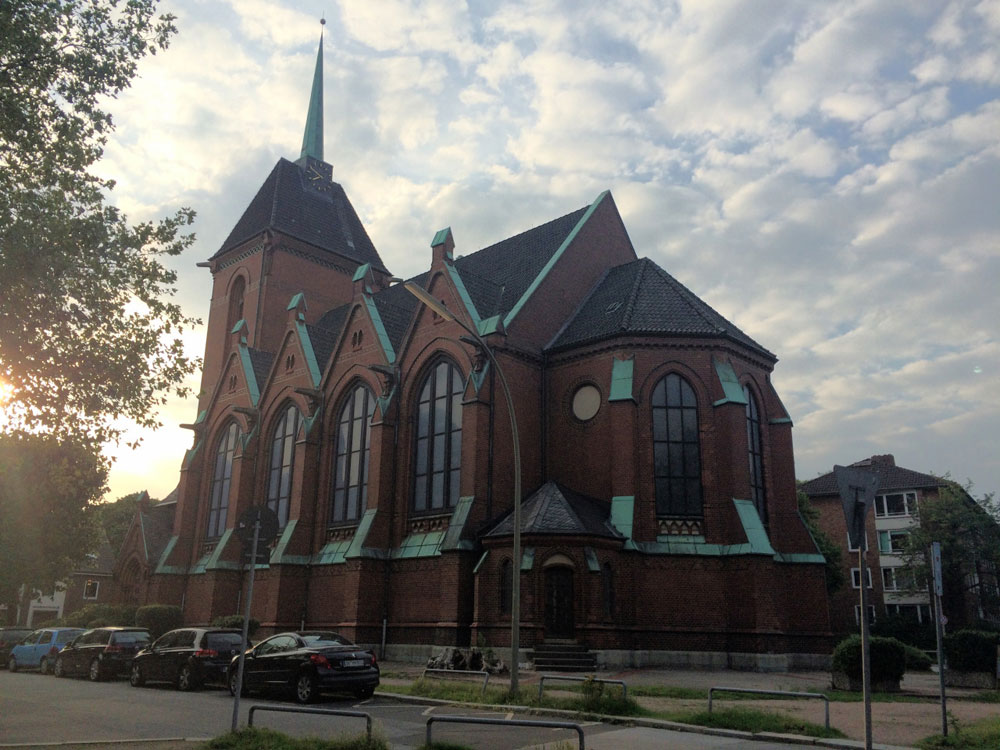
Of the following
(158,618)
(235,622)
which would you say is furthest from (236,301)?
(235,622)

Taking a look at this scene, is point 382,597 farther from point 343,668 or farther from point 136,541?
point 136,541

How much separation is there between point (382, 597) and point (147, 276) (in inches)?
565

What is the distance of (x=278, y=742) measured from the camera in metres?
10.5

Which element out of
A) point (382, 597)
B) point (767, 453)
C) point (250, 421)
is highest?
point (250, 421)

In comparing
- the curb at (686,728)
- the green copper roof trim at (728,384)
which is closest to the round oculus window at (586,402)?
the green copper roof trim at (728,384)

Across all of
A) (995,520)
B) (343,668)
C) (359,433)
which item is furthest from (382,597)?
(995,520)

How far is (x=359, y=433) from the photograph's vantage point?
107 feet

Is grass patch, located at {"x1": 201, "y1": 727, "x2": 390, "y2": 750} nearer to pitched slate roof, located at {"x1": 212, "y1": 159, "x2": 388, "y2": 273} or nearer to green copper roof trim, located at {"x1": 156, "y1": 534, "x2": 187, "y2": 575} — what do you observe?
green copper roof trim, located at {"x1": 156, "y1": 534, "x2": 187, "y2": 575}

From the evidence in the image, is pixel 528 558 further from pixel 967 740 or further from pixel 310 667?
pixel 967 740

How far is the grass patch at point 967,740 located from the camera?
35.2 feet

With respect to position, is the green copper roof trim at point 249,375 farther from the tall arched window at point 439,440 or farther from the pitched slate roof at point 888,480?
the pitched slate roof at point 888,480

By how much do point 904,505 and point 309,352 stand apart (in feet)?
123

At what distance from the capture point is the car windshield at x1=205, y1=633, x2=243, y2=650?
65.3 feet

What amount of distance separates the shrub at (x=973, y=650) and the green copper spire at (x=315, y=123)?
44.0m
